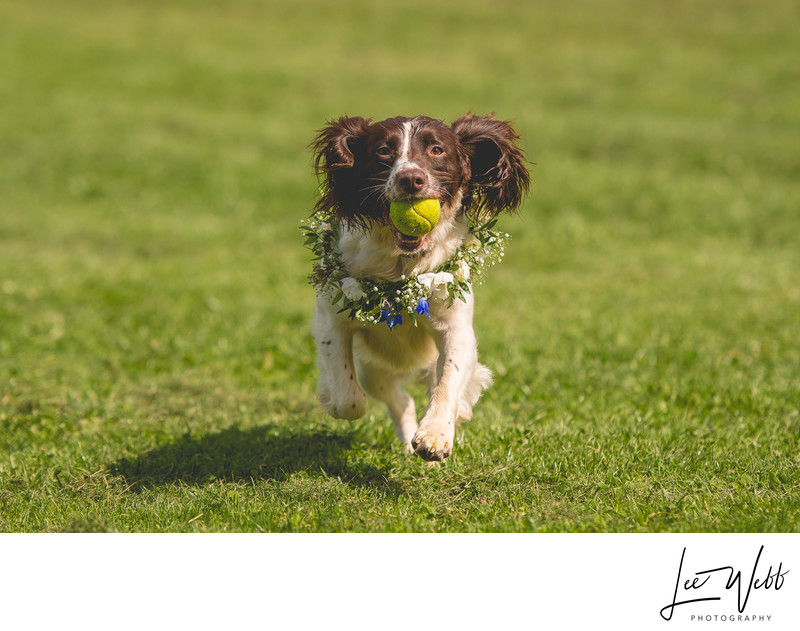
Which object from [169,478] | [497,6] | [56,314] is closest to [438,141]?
[169,478]

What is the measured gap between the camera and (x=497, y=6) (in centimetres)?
3322

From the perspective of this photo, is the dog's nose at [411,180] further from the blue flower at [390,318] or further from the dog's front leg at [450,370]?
the dog's front leg at [450,370]

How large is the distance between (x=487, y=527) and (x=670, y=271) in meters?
7.78

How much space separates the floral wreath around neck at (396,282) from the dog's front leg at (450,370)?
6.2 inches

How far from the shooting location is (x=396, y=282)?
511 centimetres

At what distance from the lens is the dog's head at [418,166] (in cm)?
491

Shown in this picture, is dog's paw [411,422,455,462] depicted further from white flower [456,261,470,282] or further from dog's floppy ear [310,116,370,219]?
dog's floppy ear [310,116,370,219]

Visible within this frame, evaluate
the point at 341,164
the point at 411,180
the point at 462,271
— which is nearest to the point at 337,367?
the point at 462,271

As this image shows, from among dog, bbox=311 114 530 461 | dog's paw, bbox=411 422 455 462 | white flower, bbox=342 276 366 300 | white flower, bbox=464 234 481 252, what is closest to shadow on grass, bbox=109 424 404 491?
dog, bbox=311 114 530 461

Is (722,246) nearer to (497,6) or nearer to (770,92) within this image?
(770,92)

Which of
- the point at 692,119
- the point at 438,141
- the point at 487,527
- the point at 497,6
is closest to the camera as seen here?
the point at 487,527

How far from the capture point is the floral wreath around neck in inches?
198

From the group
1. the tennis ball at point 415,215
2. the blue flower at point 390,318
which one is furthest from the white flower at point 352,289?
the tennis ball at point 415,215

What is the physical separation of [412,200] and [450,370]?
1.04m
